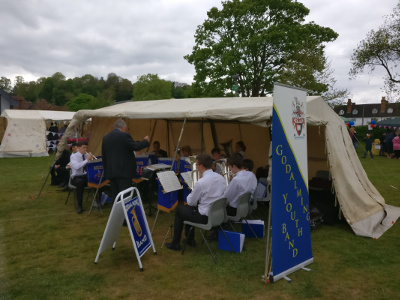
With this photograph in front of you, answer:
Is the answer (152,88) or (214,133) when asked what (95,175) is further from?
(152,88)

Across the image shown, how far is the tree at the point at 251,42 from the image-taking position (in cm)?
2423

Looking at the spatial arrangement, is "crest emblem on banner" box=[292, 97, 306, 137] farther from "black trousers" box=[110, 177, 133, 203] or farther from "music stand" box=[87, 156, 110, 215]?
"music stand" box=[87, 156, 110, 215]

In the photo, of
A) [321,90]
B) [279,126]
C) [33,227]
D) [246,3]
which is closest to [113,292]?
[279,126]

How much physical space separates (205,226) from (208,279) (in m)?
0.69

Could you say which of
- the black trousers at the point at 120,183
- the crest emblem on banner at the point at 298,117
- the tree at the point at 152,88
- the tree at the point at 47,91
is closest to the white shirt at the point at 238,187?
the crest emblem on banner at the point at 298,117

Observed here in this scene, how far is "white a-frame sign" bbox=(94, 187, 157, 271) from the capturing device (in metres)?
4.11

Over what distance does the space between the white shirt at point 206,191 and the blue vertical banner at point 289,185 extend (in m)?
0.89

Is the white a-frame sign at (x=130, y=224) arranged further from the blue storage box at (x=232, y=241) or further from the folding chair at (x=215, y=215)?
the blue storage box at (x=232, y=241)

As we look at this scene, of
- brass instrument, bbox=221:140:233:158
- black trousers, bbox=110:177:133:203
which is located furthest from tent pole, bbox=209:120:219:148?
black trousers, bbox=110:177:133:203

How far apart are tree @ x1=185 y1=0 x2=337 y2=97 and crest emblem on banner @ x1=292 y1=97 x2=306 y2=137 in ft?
66.7

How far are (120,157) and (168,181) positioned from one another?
102cm

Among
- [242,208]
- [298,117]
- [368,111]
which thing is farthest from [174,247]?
[368,111]

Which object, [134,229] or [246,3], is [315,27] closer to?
[246,3]

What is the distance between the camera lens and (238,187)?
496 cm
